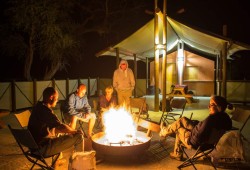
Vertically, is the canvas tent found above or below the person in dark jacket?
above

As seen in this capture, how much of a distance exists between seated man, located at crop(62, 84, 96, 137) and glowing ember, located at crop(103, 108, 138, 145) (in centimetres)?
58

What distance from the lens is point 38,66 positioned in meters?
23.3

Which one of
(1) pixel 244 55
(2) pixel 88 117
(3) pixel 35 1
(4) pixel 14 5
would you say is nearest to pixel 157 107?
(2) pixel 88 117

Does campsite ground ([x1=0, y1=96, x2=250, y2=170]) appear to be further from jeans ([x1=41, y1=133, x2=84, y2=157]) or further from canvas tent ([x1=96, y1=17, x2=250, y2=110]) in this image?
canvas tent ([x1=96, y1=17, x2=250, y2=110])

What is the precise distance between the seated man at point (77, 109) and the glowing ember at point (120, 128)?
576mm

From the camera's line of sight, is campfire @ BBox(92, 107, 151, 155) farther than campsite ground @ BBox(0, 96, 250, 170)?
Yes

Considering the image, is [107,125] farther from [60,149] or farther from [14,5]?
[14,5]

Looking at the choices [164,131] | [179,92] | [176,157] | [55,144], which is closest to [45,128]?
[55,144]

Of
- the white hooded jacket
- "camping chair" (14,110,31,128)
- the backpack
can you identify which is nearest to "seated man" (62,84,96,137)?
"camping chair" (14,110,31,128)

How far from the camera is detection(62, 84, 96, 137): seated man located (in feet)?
19.6

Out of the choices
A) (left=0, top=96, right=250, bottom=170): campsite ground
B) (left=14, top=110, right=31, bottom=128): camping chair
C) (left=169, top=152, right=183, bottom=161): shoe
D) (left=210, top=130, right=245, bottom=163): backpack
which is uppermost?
(left=14, top=110, right=31, bottom=128): camping chair

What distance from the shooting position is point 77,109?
623 centimetres

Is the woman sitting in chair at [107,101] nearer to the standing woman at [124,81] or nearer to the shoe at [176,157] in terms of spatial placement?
the standing woman at [124,81]

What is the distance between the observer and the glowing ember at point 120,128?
18.1 feet
